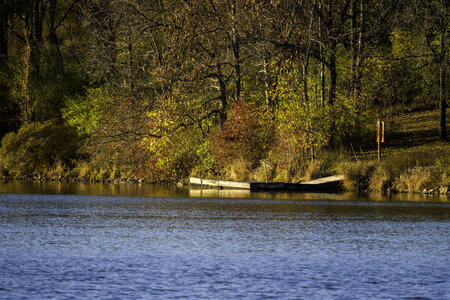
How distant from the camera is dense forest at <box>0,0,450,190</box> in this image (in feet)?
138

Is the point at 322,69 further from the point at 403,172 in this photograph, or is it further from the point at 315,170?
the point at 403,172

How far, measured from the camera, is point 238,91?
45.8m

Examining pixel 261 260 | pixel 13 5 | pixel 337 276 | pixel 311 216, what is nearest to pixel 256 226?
pixel 311 216

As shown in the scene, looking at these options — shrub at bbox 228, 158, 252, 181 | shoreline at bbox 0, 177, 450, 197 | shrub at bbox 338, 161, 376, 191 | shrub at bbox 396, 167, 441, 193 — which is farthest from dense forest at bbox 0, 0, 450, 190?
shrub at bbox 396, 167, 441, 193

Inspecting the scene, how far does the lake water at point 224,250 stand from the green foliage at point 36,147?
2239 centimetres

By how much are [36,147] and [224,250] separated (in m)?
36.5

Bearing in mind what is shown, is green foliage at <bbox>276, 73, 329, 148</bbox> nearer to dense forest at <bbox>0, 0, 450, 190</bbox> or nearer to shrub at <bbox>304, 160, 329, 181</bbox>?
dense forest at <bbox>0, 0, 450, 190</bbox>

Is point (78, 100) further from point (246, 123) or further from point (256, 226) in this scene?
point (256, 226)

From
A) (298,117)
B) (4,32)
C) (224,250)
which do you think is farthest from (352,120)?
(4,32)

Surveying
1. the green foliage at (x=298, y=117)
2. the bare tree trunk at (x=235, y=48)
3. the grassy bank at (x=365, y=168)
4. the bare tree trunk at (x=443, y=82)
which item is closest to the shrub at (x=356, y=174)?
the grassy bank at (x=365, y=168)

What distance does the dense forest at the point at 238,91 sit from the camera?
42.1 meters

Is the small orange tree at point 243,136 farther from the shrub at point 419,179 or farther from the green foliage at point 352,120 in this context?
the shrub at point 419,179

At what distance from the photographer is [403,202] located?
97.2ft

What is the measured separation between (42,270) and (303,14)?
114ft
